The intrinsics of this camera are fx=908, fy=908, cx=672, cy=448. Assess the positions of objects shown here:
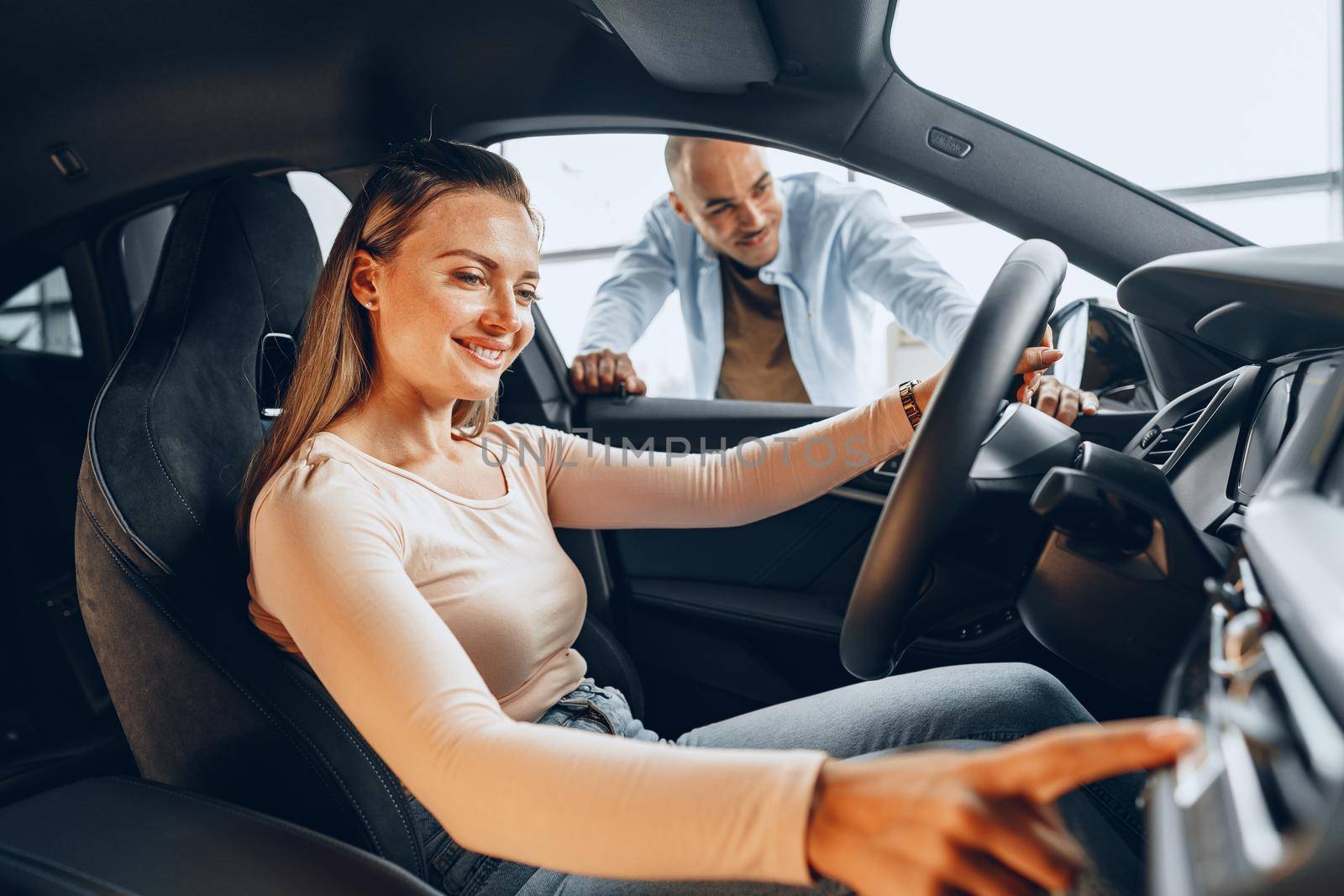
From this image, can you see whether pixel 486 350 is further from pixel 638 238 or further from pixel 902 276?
pixel 638 238

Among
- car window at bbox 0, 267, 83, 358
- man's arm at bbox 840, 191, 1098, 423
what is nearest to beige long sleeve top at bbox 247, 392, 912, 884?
man's arm at bbox 840, 191, 1098, 423

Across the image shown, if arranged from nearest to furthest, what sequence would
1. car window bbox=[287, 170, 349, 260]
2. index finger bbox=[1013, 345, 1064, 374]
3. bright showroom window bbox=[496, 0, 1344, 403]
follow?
index finger bbox=[1013, 345, 1064, 374]
car window bbox=[287, 170, 349, 260]
bright showroom window bbox=[496, 0, 1344, 403]

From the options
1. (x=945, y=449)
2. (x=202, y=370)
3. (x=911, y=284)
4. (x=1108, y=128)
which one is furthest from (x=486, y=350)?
(x=1108, y=128)

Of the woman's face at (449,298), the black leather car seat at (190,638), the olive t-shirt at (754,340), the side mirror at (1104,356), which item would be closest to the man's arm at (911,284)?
the side mirror at (1104,356)

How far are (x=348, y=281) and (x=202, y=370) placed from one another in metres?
0.18

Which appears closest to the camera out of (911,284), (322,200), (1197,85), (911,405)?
(911,405)

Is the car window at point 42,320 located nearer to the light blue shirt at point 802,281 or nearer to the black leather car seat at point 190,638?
the black leather car seat at point 190,638

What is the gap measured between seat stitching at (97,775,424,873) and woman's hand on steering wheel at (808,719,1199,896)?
1.37 feet

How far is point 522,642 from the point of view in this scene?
936 mm

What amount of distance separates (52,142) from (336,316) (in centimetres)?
66

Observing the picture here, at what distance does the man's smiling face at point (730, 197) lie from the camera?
1.82 meters

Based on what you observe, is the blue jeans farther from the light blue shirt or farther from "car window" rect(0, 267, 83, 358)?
"car window" rect(0, 267, 83, 358)

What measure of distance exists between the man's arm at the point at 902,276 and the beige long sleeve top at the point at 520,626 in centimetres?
46

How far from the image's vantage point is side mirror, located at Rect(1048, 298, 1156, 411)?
4.08ft
